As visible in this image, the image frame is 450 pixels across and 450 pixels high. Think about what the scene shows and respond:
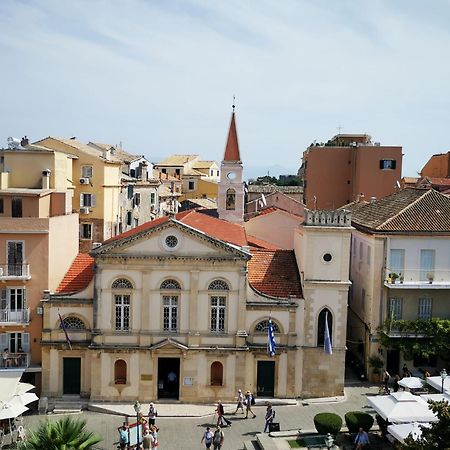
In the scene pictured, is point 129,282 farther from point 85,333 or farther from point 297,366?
point 297,366

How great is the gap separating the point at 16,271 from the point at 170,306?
9.22 metres

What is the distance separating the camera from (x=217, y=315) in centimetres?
3834

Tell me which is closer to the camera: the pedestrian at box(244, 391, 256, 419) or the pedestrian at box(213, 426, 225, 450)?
the pedestrian at box(213, 426, 225, 450)

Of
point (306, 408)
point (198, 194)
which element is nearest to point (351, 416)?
point (306, 408)

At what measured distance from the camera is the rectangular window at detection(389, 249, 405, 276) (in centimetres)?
4109

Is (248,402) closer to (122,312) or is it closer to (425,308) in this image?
(122,312)

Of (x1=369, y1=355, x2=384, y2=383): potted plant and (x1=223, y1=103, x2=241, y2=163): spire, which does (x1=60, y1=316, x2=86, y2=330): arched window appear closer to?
(x1=369, y1=355, x2=384, y2=383): potted plant

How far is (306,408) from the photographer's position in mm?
37656

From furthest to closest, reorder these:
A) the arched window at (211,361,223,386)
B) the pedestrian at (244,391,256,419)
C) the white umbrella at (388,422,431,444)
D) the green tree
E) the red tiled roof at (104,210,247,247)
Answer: the red tiled roof at (104,210,247,247)
the arched window at (211,361,223,386)
the pedestrian at (244,391,256,419)
the white umbrella at (388,422,431,444)
the green tree

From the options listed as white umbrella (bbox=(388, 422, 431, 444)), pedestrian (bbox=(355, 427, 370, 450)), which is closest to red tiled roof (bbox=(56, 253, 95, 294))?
pedestrian (bbox=(355, 427, 370, 450))

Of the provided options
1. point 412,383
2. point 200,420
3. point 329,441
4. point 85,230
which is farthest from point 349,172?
point 329,441

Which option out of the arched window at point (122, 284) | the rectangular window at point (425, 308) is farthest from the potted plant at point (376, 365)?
the arched window at point (122, 284)

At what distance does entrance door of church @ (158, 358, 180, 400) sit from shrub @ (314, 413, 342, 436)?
10186mm

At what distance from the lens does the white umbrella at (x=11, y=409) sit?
3159 centimetres
